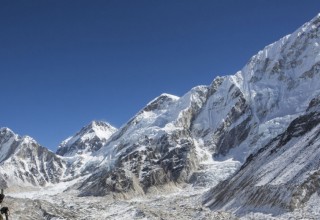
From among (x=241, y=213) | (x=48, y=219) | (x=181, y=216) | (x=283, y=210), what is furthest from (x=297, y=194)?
(x=48, y=219)

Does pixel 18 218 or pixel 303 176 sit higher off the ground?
pixel 18 218

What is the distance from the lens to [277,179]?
632 feet

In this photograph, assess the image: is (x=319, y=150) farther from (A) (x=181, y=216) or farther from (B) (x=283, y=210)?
(A) (x=181, y=216)

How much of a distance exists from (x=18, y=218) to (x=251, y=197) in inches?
3080

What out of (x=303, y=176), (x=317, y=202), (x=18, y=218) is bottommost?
(x=317, y=202)

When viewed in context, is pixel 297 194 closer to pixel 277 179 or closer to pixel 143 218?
pixel 277 179

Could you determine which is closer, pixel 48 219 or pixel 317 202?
pixel 317 202

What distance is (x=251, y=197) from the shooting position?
19412cm

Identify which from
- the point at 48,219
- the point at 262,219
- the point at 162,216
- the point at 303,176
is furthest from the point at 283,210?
the point at 48,219

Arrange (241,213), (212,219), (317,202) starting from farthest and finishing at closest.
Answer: (241,213), (212,219), (317,202)

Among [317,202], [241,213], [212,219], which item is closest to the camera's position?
[317,202]

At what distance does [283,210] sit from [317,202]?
9.95 meters

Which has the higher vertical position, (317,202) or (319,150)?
→ (319,150)

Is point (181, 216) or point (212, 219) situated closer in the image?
point (212, 219)
